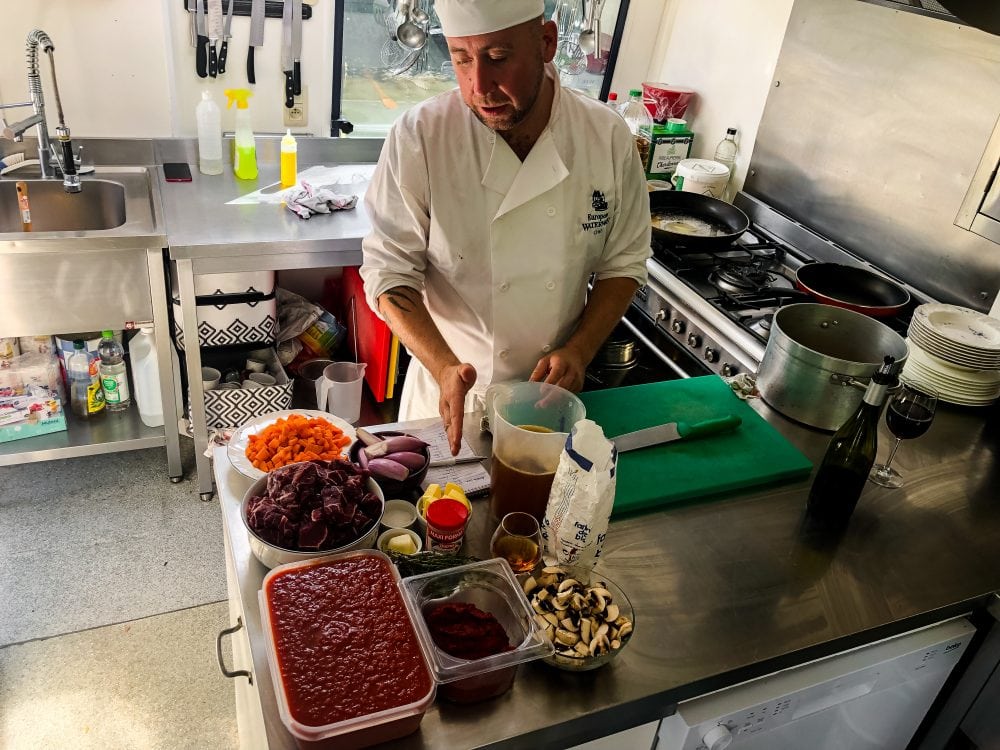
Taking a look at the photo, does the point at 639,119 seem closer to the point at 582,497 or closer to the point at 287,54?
the point at 287,54

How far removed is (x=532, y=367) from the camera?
174 cm

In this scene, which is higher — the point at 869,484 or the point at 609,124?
the point at 609,124

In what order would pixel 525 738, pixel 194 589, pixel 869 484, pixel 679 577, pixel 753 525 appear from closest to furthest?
pixel 525 738, pixel 679 577, pixel 753 525, pixel 869 484, pixel 194 589

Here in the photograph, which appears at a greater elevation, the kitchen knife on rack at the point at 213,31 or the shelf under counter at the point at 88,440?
the kitchen knife on rack at the point at 213,31

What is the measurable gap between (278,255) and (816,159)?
1718mm

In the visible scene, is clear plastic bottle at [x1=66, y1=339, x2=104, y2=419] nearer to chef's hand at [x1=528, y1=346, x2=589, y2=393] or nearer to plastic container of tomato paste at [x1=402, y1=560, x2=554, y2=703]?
chef's hand at [x1=528, y1=346, x2=589, y2=393]

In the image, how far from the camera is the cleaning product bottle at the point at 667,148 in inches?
111

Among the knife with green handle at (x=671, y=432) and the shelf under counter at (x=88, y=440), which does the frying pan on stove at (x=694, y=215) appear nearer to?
the knife with green handle at (x=671, y=432)

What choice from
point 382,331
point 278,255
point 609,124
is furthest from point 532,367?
point 382,331

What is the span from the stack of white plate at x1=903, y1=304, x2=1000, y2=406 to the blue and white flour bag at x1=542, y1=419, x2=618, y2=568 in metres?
1.06

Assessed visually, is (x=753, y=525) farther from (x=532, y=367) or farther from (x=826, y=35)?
(x=826, y=35)

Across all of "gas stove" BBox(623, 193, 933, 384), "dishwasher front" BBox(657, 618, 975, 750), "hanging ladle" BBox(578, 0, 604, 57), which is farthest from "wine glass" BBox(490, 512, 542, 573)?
"hanging ladle" BBox(578, 0, 604, 57)

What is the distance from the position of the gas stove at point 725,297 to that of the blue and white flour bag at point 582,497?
1.00 metres

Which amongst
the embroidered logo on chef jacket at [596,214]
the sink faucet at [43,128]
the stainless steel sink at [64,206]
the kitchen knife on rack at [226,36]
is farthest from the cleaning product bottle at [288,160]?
the embroidered logo on chef jacket at [596,214]
